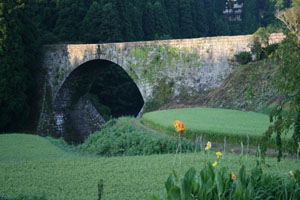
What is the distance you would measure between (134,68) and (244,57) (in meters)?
4.95

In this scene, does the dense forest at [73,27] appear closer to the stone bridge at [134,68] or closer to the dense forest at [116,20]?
the dense forest at [116,20]

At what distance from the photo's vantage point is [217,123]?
9.18 meters

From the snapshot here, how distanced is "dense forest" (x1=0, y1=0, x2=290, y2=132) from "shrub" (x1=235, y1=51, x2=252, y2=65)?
390 inches

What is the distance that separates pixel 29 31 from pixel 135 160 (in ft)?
48.0

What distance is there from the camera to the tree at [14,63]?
17.1 meters

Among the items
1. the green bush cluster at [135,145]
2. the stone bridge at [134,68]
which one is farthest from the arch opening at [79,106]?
the green bush cluster at [135,145]

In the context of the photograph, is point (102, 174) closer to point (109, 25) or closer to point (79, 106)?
point (79, 106)

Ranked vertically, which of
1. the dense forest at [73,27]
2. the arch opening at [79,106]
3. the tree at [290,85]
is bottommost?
the arch opening at [79,106]

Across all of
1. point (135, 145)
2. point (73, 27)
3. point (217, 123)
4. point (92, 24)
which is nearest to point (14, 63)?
point (73, 27)

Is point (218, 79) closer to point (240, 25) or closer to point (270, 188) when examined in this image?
point (270, 188)

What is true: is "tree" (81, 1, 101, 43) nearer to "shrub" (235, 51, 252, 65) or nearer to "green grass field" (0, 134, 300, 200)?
"shrub" (235, 51, 252, 65)

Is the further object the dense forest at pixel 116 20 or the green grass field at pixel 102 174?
the dense forest at pixel 116 20

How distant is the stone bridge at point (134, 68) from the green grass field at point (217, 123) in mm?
2606

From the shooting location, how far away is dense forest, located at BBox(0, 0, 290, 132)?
17.4 m
